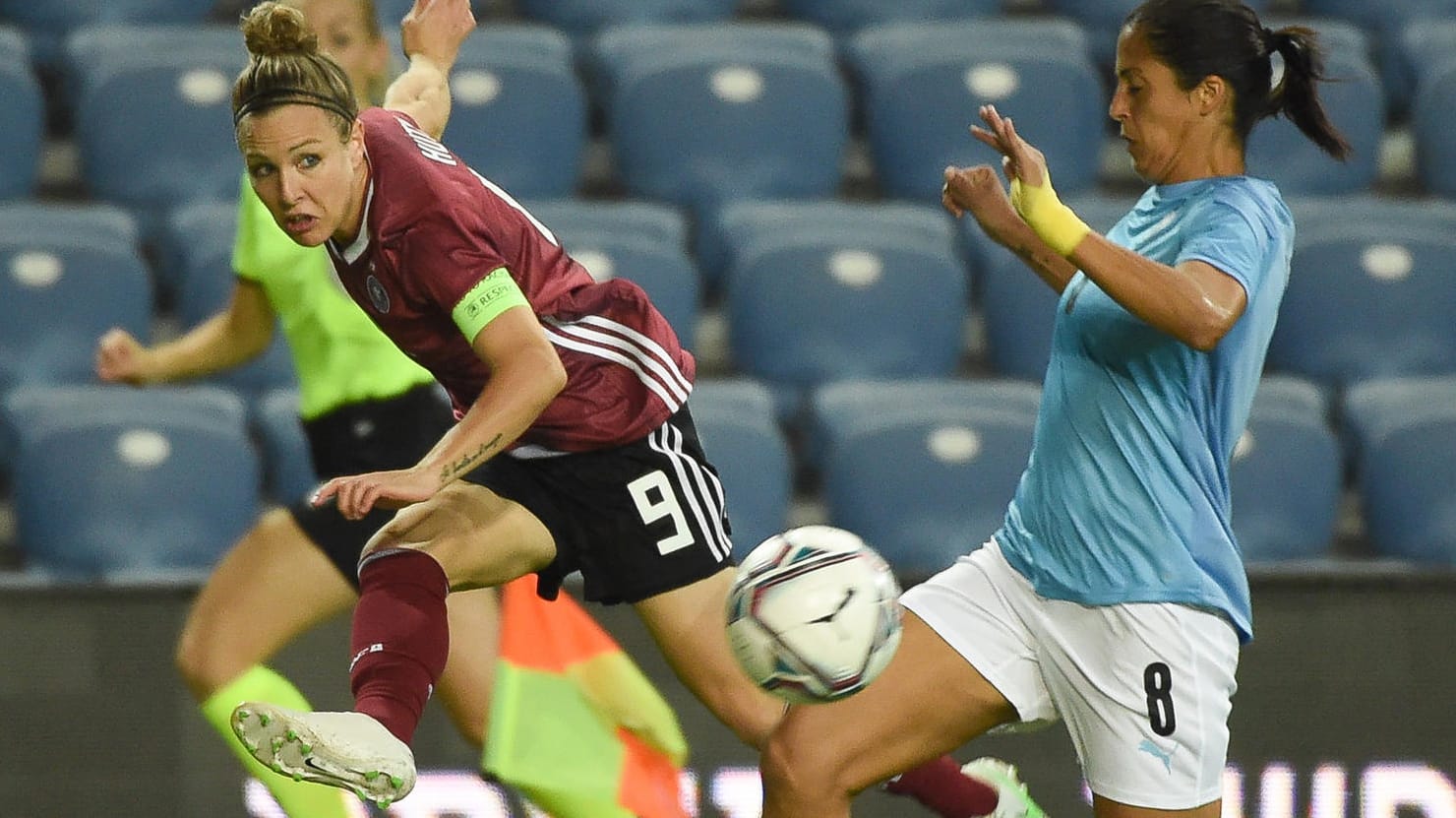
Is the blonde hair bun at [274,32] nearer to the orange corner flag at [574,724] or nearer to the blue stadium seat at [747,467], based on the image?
the orange corner flag at [574,724]

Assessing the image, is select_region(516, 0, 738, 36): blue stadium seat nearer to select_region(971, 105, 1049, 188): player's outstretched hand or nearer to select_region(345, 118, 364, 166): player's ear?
select_region(345, 118, 364, 166): player's ear

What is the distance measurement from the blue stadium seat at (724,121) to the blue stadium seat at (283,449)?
1.24 m

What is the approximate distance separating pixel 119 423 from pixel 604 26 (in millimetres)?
2080

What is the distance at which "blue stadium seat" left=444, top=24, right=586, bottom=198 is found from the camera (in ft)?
18.3

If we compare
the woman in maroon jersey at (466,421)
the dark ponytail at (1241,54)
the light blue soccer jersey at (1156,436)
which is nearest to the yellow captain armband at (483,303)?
the woman in maroon jersey at (466,421)

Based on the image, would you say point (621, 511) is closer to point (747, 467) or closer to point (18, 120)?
point (747, 467)

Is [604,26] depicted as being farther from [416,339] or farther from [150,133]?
[416,339]

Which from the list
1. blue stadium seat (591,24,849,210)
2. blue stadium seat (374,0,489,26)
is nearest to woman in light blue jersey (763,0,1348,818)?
blue stadium seat (591,24,849,210)

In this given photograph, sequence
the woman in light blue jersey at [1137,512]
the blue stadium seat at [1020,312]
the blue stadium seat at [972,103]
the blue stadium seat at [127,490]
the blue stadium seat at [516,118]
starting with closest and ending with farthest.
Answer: the woman in light blue jersey at [1137,512] < the blue stadium seat at [127,490] < the blue stadium seat at [1020,312] < the blue stadium seat at [516,118] < the blue stadium seat at [972,103]

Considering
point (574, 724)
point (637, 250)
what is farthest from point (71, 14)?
point (574, 724)

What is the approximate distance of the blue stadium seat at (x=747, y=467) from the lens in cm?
477

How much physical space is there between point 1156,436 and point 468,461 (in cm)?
96

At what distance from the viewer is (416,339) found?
317 centimetres

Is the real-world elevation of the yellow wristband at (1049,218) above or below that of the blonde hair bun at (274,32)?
below
